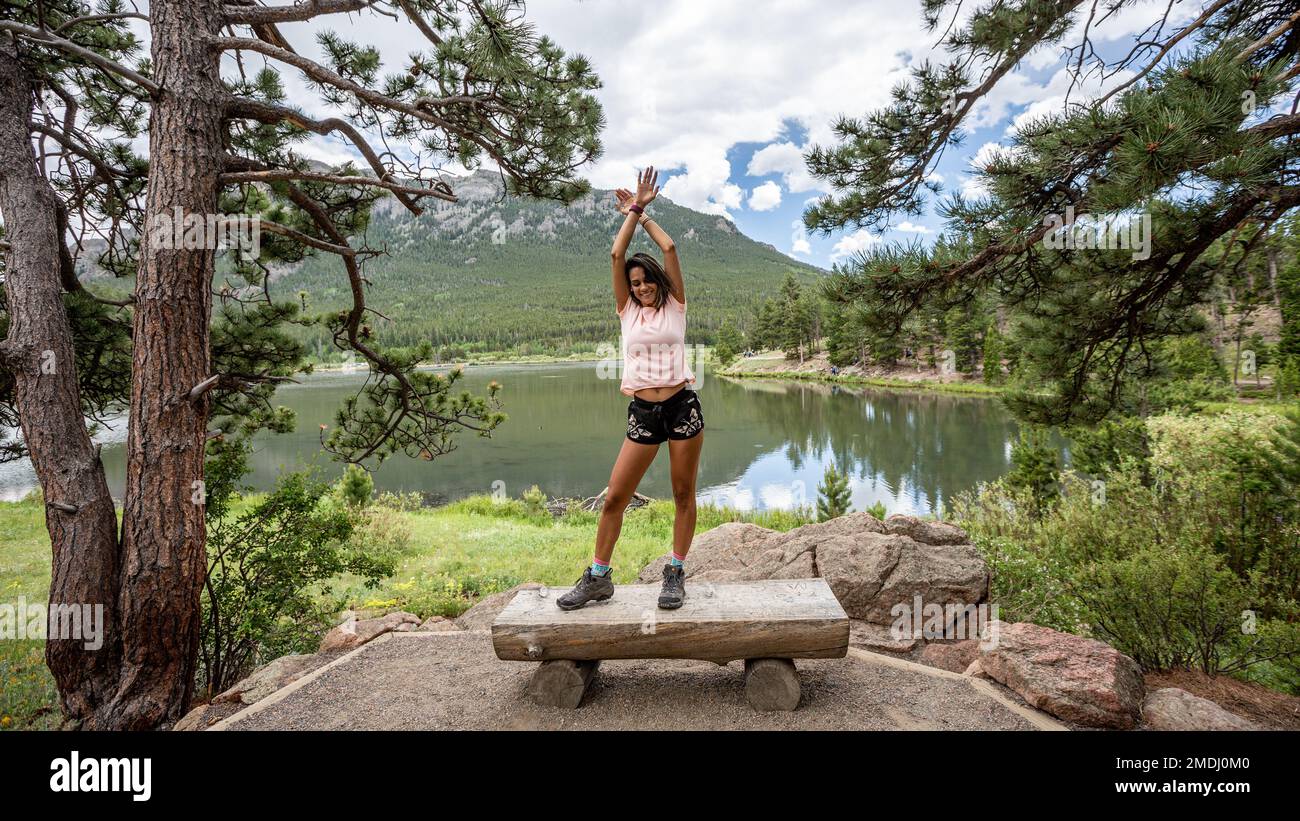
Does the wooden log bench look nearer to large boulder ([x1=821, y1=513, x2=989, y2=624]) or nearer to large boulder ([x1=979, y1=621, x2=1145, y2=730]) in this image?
large boulder ([x1=979, y1=621, x2=1145, y2=730])

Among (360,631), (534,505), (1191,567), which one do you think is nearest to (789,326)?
(534,505)

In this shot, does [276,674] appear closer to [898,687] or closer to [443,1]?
[898,687]

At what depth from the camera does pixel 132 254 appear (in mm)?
5660

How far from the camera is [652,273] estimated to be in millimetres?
3090

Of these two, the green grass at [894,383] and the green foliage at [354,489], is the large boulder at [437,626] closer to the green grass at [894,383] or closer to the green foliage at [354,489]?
the green foliage at [354,489]

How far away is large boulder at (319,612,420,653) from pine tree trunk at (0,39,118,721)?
1271 millimetres

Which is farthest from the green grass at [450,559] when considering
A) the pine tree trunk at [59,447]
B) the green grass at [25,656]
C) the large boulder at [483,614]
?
the pine tree trunk at [59,447]

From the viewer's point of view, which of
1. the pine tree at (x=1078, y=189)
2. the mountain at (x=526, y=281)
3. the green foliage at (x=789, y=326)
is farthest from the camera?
the mountain at (x=526, y=281)

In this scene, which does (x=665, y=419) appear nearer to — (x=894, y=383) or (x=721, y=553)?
(x=721, y=553)

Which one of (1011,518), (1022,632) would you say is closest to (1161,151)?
(1022,632)

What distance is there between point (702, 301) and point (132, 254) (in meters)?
114

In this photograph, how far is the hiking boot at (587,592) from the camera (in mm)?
3199

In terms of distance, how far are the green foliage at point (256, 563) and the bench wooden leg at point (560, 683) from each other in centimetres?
262

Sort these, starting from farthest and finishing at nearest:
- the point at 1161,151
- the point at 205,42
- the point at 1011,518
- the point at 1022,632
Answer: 1. the point at 1011,518
2. the point at 205,42
3. the point at 1022,632
4. the point at 1161,151
